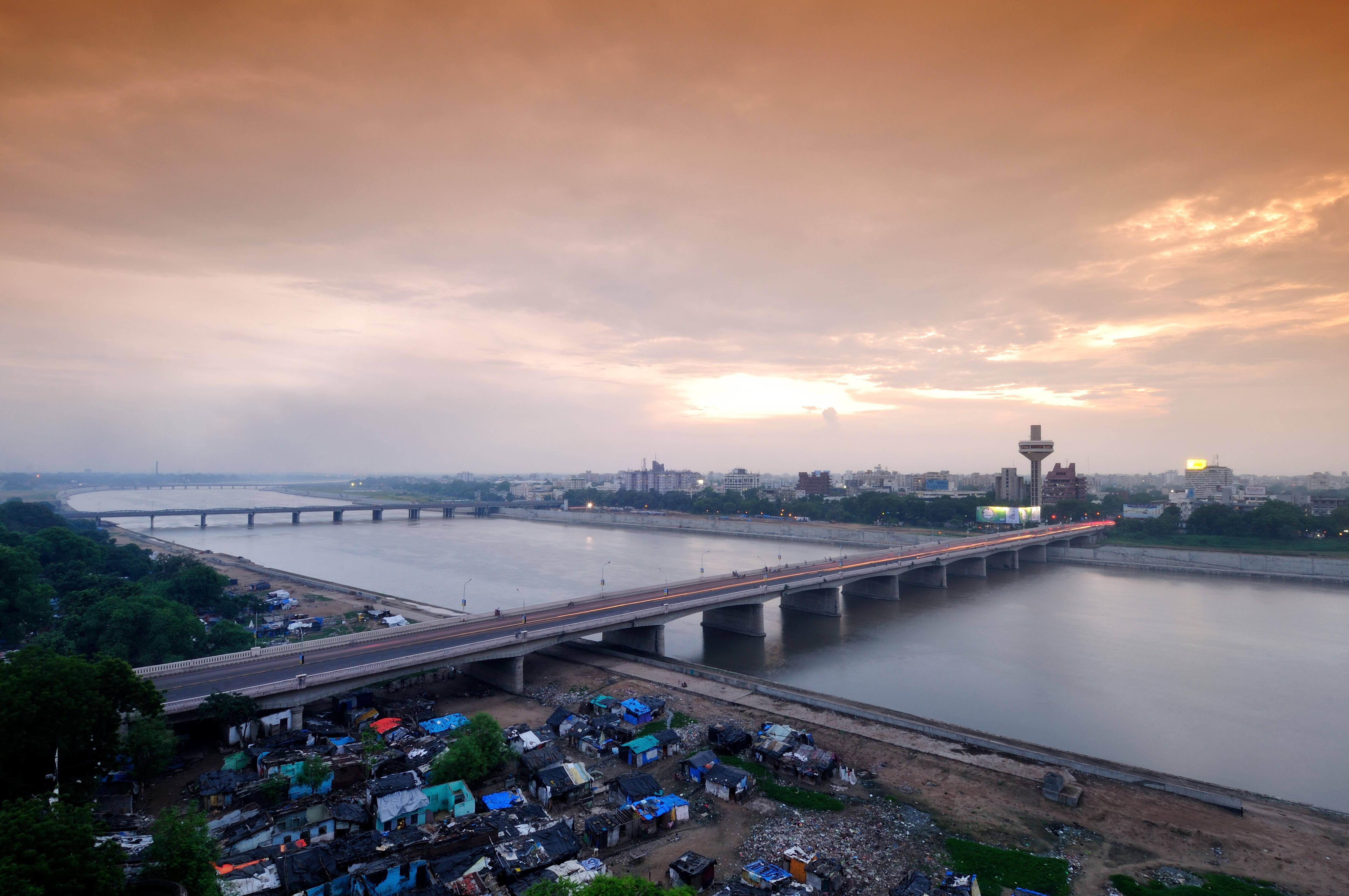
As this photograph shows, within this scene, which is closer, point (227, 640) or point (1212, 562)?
point (227, 640)

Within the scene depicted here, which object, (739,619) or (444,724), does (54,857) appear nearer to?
(444,724)

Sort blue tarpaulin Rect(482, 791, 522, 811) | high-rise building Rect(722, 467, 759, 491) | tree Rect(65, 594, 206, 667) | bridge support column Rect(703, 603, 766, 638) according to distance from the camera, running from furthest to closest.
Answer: high-rise building Rect(722, 467, 759, 491), bridge support column Rect(703, 603, 766, 638), tree Rect(65, 594, 206, 667), blue tarpaulin Rect(482, 791, 522, 811)

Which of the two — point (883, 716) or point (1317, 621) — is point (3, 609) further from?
point (1317, 621)

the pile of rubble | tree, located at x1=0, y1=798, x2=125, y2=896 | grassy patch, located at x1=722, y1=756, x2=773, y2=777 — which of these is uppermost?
tree, located at x1=0, y1=798, x2=125, y2=896

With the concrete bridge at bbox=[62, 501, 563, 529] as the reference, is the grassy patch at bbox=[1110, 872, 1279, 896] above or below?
below

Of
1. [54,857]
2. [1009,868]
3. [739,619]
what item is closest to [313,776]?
[54,857]

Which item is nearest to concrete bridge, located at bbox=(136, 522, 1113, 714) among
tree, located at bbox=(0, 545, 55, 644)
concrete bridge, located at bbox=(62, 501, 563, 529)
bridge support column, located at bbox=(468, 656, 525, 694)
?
bridge support column, located at bbox=(468, 656, 525, 694)

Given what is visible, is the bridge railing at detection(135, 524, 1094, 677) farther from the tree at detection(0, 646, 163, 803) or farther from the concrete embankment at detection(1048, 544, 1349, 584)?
the concrete embankment at detection(1048, 544, 1349, 584)
